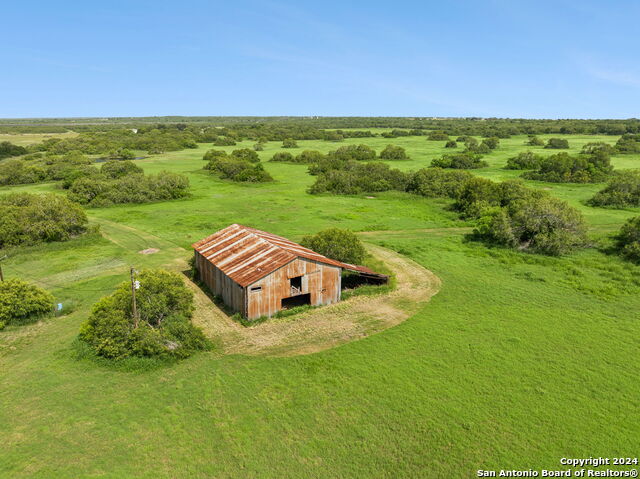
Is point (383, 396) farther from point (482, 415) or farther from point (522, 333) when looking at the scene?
point (522, 333)

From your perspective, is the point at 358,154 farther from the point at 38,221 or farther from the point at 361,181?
the point at 38,221

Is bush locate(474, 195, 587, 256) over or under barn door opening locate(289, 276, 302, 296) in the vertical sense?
over

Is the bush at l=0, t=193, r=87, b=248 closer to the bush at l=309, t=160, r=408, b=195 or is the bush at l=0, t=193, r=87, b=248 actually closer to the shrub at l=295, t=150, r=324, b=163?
the bush at l=309, t=160, r=408, b=195

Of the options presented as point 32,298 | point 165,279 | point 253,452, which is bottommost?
point 253,452

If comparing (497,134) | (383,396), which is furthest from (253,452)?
(497,134)

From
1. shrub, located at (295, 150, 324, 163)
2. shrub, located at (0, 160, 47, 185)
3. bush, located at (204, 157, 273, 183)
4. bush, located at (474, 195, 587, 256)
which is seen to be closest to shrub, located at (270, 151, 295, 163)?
shrub, located at (295, 150, 324, 163)

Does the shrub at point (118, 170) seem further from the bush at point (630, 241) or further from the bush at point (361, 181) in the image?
the bush at point (630, 241)
